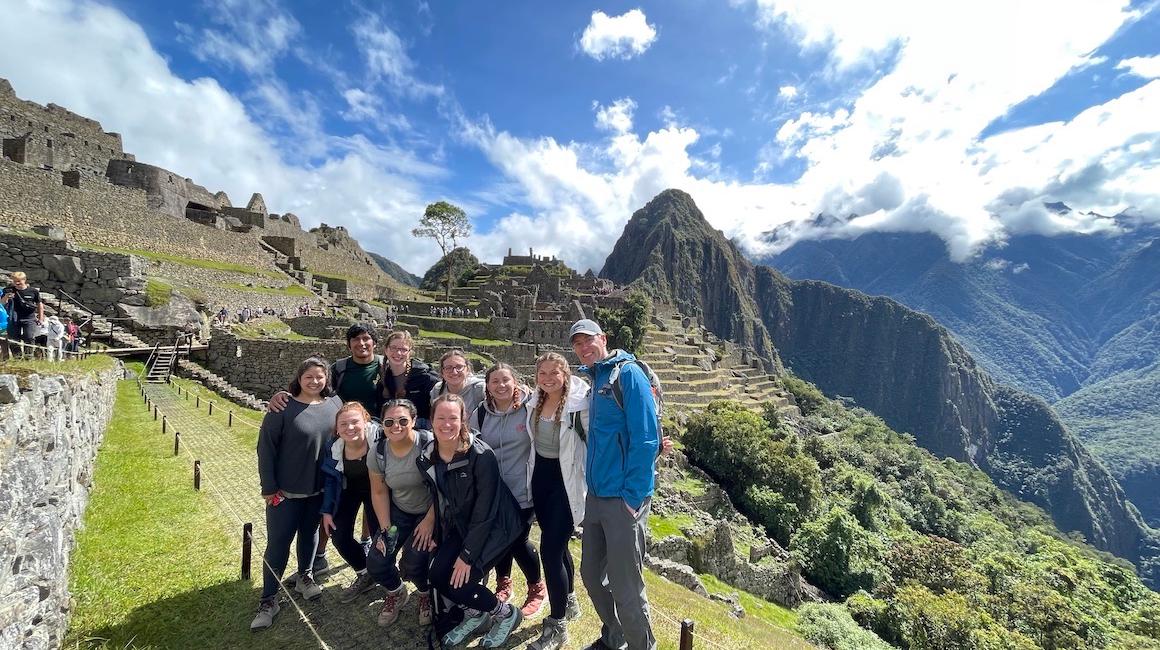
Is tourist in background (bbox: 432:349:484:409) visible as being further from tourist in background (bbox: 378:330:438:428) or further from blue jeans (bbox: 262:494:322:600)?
blue jeans (bbox: 262:494:322:600)

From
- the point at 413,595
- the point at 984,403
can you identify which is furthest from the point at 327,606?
the point at 984,403

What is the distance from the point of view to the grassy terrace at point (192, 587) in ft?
13.1

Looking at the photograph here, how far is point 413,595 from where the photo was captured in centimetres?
466

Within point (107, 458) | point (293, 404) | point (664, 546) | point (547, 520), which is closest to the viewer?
point (547, 520)

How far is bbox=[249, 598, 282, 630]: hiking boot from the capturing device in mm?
4082

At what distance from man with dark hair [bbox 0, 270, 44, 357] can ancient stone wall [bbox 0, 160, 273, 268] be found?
43.4 ft

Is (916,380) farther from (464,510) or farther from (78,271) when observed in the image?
(78,271)

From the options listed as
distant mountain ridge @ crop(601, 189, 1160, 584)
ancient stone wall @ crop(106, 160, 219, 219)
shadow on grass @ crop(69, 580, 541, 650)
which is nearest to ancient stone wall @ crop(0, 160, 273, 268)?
ancient stone wall @ crop(106, 160, 219, 219)

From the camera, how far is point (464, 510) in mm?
3648

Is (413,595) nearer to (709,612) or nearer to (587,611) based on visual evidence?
(587,611)

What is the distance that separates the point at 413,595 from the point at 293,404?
2171mm

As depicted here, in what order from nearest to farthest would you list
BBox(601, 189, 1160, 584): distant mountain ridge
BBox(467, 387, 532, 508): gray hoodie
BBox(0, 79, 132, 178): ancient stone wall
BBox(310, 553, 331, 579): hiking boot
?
BBox(467, 387, 532, 508): gray hoodie → BBox(310, 553, 331, 579): hiking boot → BBox(0, 79, 132, 178): ancient stone wall → BBox(601, 189, 1160, 584): distant mountain ridge

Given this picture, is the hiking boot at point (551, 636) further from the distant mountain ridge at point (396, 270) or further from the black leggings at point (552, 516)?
the distant mountain ridge at point (396, 270)

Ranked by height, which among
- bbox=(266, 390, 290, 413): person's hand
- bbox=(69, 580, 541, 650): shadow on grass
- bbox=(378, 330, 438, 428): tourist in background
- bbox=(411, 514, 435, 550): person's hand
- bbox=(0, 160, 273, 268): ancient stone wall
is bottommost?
bbox=(69, 580, 541, 650): shadow on grass
